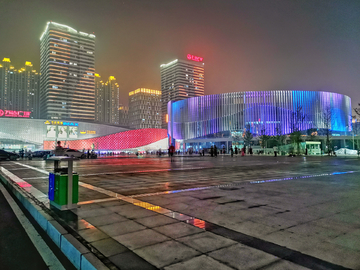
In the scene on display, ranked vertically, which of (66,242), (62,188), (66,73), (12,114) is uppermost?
(66,73)

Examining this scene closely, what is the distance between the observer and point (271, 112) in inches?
3465

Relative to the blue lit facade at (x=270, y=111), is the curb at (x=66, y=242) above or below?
below

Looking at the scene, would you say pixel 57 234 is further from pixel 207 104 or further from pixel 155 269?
pixel 207 104

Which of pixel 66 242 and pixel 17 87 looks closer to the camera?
pixel 66 242

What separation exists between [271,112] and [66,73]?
132770mm

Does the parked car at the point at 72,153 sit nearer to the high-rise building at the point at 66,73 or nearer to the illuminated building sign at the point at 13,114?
the illuminated building sign at the point at 13,114

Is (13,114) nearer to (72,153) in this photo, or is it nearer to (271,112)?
(72,153)

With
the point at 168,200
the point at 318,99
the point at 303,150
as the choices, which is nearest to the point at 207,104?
the point at 318,99

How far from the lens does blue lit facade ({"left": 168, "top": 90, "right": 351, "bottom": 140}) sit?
87.4m

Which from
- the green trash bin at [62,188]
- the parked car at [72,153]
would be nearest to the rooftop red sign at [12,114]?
the parked car at [72,153]

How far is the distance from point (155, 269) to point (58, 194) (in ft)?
12.9

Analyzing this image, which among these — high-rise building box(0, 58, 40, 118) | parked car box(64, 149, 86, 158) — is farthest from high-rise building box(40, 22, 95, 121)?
parked car box(64, 149, 86, 158)

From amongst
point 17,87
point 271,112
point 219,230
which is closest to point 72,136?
point 271,112

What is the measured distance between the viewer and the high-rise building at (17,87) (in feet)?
592
